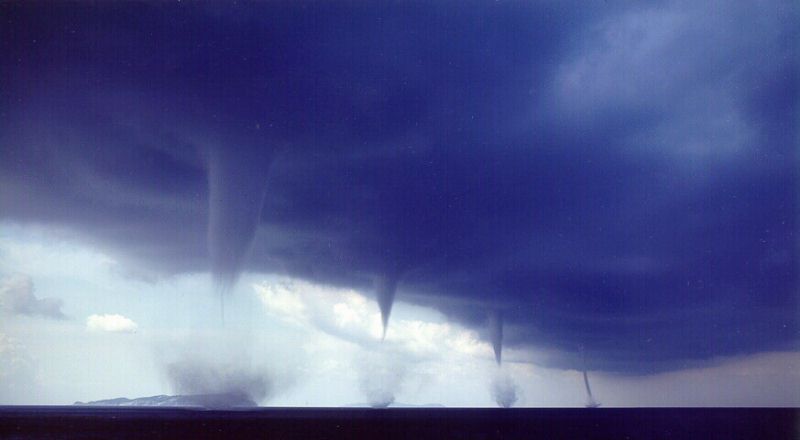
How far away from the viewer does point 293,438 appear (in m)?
82.3

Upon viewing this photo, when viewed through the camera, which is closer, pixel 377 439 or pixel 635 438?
pixel 377 439

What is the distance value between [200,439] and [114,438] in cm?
1382

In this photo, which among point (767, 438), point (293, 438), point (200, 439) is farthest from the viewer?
point (767, 438)

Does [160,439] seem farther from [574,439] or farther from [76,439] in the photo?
[574,439]

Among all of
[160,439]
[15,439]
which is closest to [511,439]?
[160,439]

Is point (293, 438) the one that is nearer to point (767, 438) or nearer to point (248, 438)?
point (248, 438)

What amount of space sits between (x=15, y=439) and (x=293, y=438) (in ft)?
111

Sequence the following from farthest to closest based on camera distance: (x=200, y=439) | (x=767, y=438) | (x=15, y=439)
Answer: (x=767, y=438) < (x=200, y=439) < (x=15, y=439)

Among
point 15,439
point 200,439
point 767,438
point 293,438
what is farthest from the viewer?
point 767,438

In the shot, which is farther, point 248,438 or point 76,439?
point 248,438

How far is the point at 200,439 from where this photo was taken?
251 feet

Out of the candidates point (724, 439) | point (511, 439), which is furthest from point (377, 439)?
point (724, 439)

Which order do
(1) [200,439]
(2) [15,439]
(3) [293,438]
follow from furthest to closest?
(3) [293,438], (1) [200,439], (2) [15,439]

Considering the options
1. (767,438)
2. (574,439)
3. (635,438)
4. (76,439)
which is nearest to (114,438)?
(76,439)
